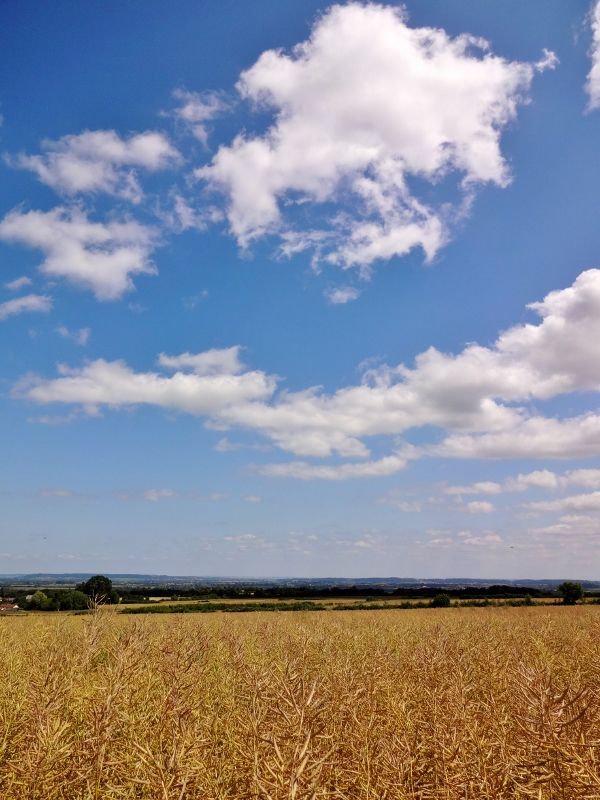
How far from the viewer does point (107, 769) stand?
4336mm

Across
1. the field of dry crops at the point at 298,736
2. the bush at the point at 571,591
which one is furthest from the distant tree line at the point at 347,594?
the field of dry crops at the point at 298,736

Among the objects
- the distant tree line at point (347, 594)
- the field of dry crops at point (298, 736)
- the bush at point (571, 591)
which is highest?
the field of dry crops at point (298, 736)

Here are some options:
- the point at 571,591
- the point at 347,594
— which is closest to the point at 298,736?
the point at 571,591

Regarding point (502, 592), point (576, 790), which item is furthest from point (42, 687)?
point (502, 592)

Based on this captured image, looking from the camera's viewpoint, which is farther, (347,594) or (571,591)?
(347,594)

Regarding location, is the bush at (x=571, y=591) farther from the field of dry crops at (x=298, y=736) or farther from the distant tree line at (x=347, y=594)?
the field of dry crops at (x=298, y=736)

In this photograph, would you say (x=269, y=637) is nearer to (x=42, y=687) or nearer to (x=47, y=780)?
(x=42, y=687)

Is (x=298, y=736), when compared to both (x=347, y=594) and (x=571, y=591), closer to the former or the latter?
(x=571, y=591)

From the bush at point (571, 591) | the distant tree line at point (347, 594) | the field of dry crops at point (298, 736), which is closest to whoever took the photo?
the field of dry crops at point (298, 736)

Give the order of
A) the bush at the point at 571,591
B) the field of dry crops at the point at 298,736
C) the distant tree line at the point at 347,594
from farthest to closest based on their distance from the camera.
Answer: the distant tree line at the point at 347,594
the bush at the point at 571,591
the field of dry crops at the point at 298,736

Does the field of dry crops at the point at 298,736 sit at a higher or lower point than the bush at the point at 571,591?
higher

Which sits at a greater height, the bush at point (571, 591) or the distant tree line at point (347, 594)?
the bush at point (571, 591)

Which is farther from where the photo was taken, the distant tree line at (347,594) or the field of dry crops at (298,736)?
the distant tree line at (347,594)

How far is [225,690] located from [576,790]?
7340 millimetres
